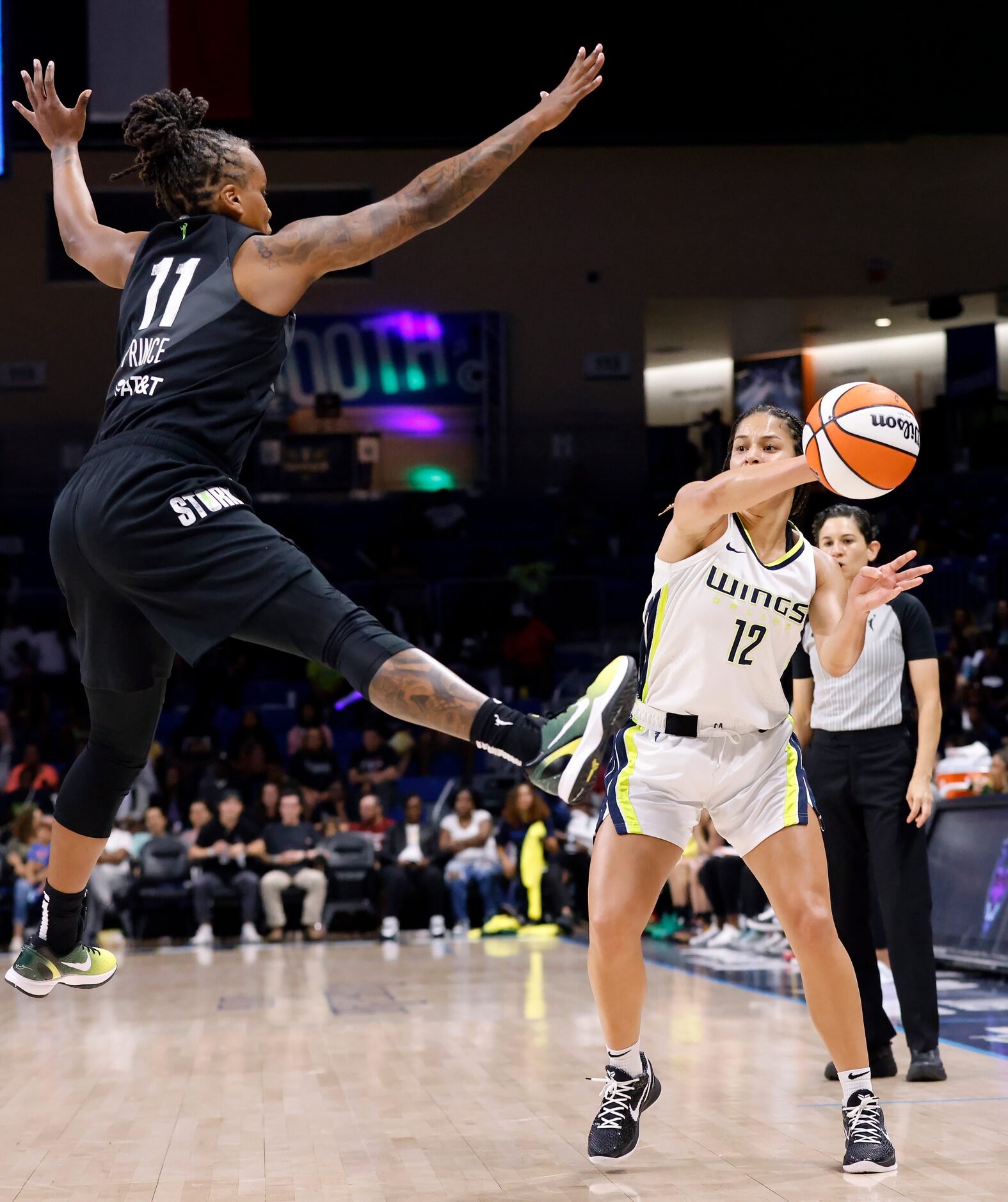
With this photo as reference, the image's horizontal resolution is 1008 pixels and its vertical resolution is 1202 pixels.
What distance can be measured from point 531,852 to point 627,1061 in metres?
9.74

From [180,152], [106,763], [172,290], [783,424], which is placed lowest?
[106,763]

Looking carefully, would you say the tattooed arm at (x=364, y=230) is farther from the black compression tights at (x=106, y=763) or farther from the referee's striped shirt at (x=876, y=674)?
the referee's striped shirt at (x=876, y=674)

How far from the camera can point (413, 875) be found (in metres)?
14.2

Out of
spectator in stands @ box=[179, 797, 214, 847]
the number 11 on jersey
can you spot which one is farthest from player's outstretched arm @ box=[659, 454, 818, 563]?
spectator in stands @ box=[179, 797, 214, 847]

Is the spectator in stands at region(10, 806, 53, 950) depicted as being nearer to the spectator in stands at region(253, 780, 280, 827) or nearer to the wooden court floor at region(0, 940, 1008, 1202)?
the spectator in stands at region(253, 780, 280, 827)

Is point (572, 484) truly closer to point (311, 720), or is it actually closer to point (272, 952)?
point (311, 720)

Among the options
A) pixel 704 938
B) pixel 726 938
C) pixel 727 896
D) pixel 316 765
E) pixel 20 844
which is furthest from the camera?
pixel 316 765

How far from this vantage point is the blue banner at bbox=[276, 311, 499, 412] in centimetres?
2270

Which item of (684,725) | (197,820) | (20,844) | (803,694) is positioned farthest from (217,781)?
(684,725)

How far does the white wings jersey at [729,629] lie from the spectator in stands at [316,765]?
37.2 feet

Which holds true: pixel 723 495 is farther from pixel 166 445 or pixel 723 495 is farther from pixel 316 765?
pixel 316 765

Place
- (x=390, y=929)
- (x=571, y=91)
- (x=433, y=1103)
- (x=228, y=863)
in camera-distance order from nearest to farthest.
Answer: (x=571, y=91)
(x=433, y=1103)
(x=390, y=929)
(x=228, y=863)

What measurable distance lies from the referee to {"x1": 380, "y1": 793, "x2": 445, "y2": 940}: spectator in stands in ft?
28.1

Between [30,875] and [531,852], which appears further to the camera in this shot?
[531,852]
